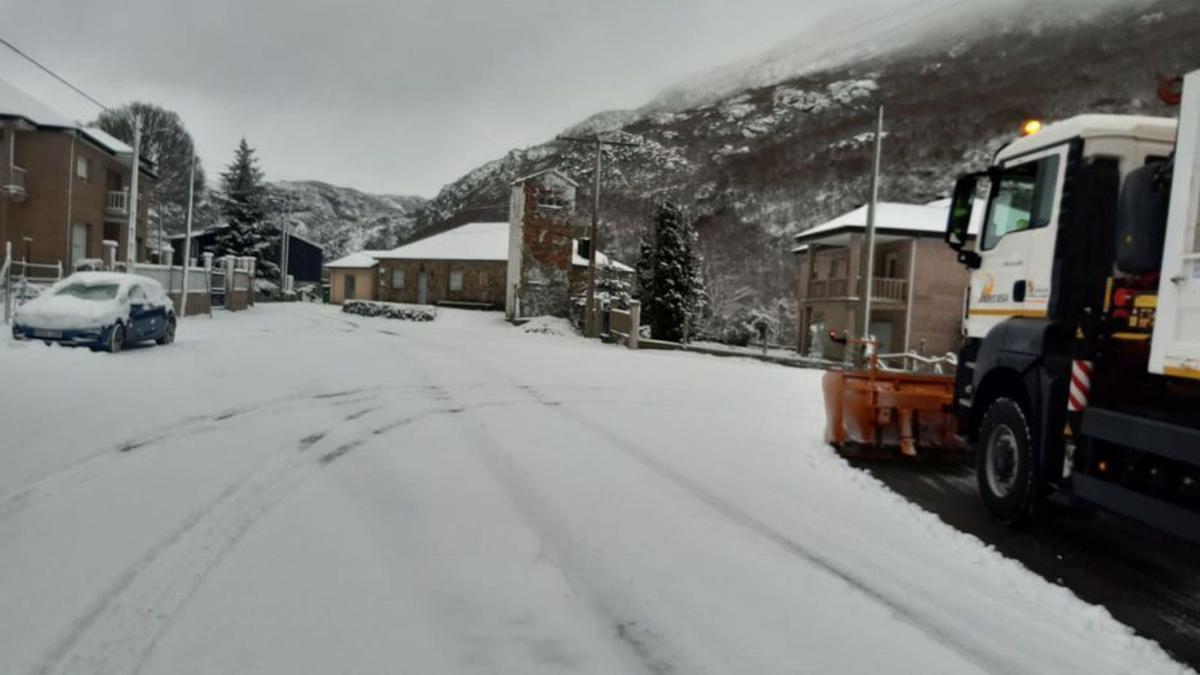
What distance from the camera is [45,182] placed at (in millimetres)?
32906

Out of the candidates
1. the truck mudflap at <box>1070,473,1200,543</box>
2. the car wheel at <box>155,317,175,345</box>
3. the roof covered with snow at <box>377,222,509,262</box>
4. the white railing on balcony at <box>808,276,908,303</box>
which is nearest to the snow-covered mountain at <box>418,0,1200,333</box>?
the roof covered with snow at <box>377,222,509,262</box>

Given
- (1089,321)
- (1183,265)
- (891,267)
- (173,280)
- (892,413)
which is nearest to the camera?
(1183,265)

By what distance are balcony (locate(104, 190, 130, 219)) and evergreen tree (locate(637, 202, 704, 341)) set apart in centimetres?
2645

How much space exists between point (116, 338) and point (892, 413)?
1423 cm

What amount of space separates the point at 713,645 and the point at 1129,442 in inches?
122

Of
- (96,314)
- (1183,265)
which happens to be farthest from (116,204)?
(1183,265)

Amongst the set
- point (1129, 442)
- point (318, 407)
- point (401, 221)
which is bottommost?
point (318, 407)

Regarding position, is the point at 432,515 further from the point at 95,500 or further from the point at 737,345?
the point at 737,345

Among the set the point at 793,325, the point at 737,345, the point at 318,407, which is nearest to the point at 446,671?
the point at 318,407

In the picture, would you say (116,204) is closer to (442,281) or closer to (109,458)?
(442,281)

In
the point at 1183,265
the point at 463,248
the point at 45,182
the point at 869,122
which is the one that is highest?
the point at 869,122

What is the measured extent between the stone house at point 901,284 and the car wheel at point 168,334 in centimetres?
2491

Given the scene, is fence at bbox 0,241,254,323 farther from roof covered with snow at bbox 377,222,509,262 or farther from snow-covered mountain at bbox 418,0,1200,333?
snow-covered mountain at bbox 418,0,1200,333

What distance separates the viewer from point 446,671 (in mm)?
3088
